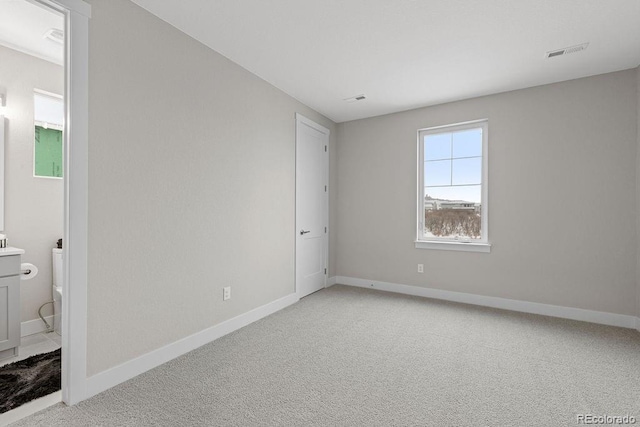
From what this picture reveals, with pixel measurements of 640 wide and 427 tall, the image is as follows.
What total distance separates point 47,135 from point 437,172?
14.9 ft

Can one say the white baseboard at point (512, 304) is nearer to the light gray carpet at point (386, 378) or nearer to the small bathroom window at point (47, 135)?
the light gray carpet at point (386, 378)

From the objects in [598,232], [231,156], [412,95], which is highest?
[412,95]

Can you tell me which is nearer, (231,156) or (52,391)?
(52,391)

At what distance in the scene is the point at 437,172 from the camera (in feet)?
14.0

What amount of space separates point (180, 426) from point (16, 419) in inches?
37.0

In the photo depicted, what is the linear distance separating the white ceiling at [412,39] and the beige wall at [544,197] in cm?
32

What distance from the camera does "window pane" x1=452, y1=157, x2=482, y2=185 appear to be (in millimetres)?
3975

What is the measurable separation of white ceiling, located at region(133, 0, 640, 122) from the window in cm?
68

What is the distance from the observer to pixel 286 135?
12.5ft

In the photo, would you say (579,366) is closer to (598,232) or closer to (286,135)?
(598,232)

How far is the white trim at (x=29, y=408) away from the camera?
5.65ft

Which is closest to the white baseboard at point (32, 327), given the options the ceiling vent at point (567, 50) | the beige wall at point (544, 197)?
the beige wall at point (544, 197)

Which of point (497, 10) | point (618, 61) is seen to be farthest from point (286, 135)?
point (618, 61)

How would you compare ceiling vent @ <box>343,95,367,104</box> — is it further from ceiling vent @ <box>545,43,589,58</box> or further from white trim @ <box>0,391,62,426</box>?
white trim @ <box>0,391,62,426</box>
